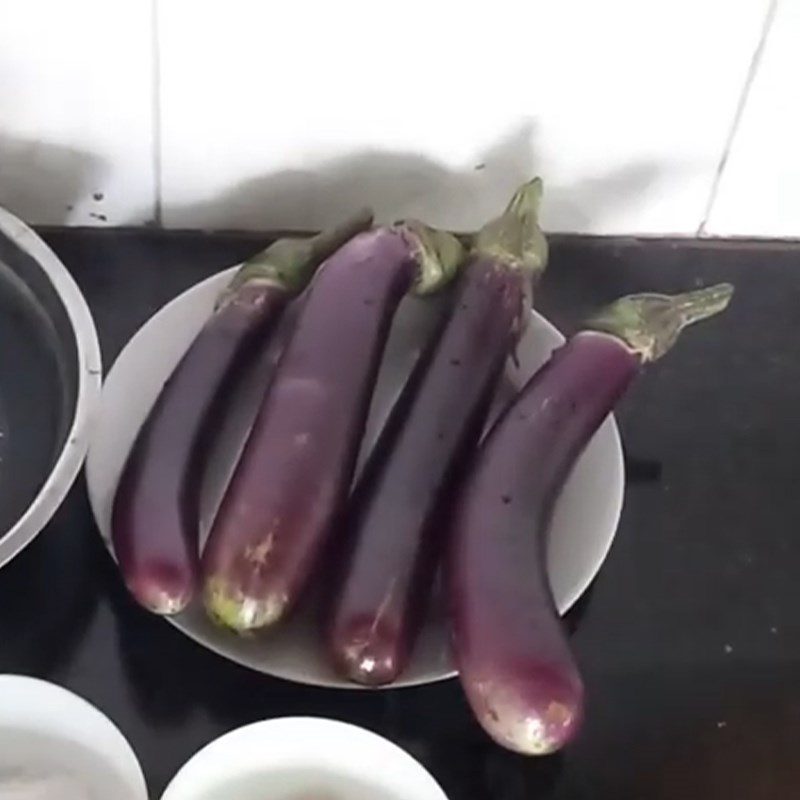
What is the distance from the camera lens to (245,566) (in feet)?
2.09

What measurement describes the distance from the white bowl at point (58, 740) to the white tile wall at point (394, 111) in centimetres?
27

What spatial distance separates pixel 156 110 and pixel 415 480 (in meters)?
0.22

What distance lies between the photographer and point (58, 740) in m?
0.63

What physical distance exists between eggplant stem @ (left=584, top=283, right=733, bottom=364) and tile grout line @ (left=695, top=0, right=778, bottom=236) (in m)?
0.09

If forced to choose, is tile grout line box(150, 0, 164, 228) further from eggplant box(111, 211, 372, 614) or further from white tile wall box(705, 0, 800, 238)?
white tile wall box(705, 0, 800, 238)

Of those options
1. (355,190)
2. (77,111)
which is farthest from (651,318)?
(77,111)

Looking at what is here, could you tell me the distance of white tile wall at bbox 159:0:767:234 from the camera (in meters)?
0.73

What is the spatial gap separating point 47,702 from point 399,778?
0.13 m

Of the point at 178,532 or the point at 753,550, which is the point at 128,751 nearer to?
the point at 178,532

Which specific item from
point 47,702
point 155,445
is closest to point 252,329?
point 155,445

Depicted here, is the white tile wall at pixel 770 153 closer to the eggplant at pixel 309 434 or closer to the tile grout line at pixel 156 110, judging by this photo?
the eggplant at pixel 309 434

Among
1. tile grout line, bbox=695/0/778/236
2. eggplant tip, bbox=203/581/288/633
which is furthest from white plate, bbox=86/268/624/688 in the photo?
tile grout line, bbox=695/0/778/236

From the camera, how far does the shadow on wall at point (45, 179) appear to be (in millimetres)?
784

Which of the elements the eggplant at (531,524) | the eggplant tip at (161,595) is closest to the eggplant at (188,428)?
the eggplant tip at (161,595)
